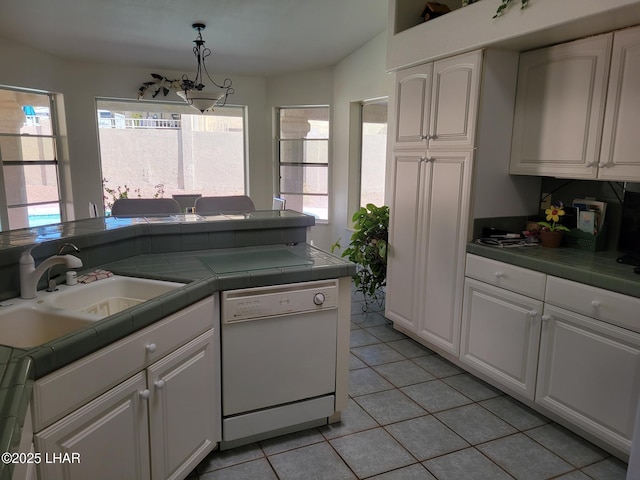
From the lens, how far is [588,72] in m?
2.37

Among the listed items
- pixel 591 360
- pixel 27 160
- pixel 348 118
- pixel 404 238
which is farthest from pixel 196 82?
pixel 591 360

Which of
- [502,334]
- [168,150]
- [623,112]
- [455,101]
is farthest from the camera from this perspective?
[168,150]

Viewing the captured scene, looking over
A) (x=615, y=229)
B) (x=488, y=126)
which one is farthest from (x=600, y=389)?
(x=488, y=126)

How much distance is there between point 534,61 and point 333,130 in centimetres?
331

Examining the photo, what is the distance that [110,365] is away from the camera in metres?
1.44

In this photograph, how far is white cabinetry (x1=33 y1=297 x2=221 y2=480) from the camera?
1281 millimetres

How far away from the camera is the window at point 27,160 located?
4.45m

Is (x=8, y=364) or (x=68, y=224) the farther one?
(x=68, y=224)

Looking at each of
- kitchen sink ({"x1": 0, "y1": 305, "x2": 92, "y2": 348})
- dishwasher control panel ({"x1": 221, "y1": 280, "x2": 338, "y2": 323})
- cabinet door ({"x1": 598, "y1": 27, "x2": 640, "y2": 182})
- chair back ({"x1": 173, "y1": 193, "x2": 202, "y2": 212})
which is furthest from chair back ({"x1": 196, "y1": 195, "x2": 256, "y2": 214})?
cabinet door ({"x1": 598, "y1": 27, "x2": 640, "y2": 182})

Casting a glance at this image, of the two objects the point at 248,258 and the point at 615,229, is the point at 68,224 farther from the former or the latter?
the point at 615,229

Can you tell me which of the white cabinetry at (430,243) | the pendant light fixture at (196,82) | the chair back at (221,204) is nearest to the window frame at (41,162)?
the pendant light fixture at (196,82)

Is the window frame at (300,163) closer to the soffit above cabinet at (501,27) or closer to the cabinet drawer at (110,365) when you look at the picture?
the soffit above cabinet at (501,27)

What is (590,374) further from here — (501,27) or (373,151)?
(373,151)

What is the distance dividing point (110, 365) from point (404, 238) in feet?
7.73
